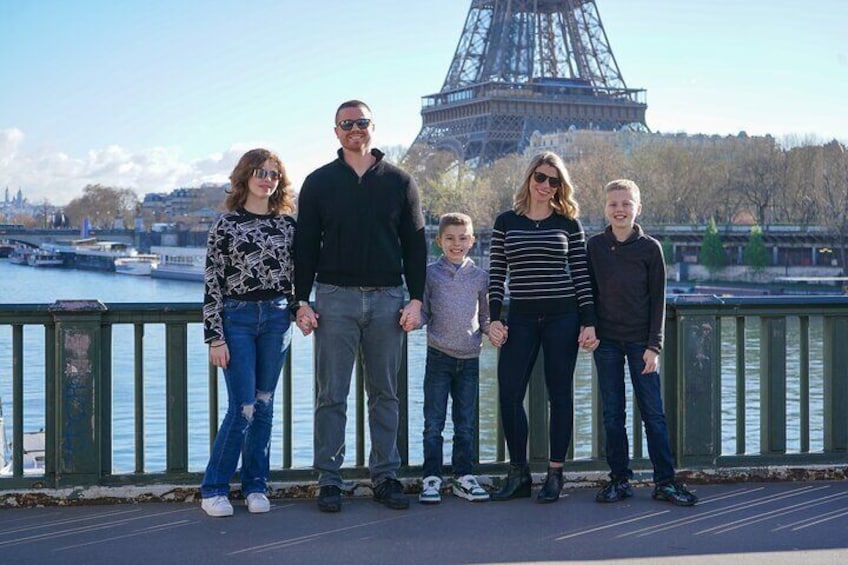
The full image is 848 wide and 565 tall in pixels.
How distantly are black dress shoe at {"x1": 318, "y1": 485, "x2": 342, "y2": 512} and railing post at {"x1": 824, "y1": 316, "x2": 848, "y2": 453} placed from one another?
259 centimetres

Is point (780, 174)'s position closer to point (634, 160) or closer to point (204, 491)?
point (634, 160)

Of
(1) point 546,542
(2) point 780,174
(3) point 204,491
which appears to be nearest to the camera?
(1) point 546,542

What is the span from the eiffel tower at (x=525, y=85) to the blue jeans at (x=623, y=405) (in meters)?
73.5

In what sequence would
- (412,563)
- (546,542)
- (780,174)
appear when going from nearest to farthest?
(412,563)
(546,542)
(780,174)

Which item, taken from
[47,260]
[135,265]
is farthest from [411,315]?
[47,260]

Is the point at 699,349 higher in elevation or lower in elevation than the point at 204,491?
higher

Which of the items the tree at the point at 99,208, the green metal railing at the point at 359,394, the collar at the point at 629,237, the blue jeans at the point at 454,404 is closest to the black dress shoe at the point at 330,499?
the green metal railing at the point at 359,394

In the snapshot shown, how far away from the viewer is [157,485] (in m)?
5.86

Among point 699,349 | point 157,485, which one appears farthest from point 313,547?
point 699,349

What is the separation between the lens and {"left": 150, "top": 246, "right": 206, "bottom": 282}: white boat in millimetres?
70062

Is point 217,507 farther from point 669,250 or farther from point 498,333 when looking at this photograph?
point 669,250

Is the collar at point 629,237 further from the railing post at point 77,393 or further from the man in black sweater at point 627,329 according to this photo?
the railing post at point 77,393

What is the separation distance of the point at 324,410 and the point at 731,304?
2.17m

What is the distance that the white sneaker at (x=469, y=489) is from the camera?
5832 millimetres
